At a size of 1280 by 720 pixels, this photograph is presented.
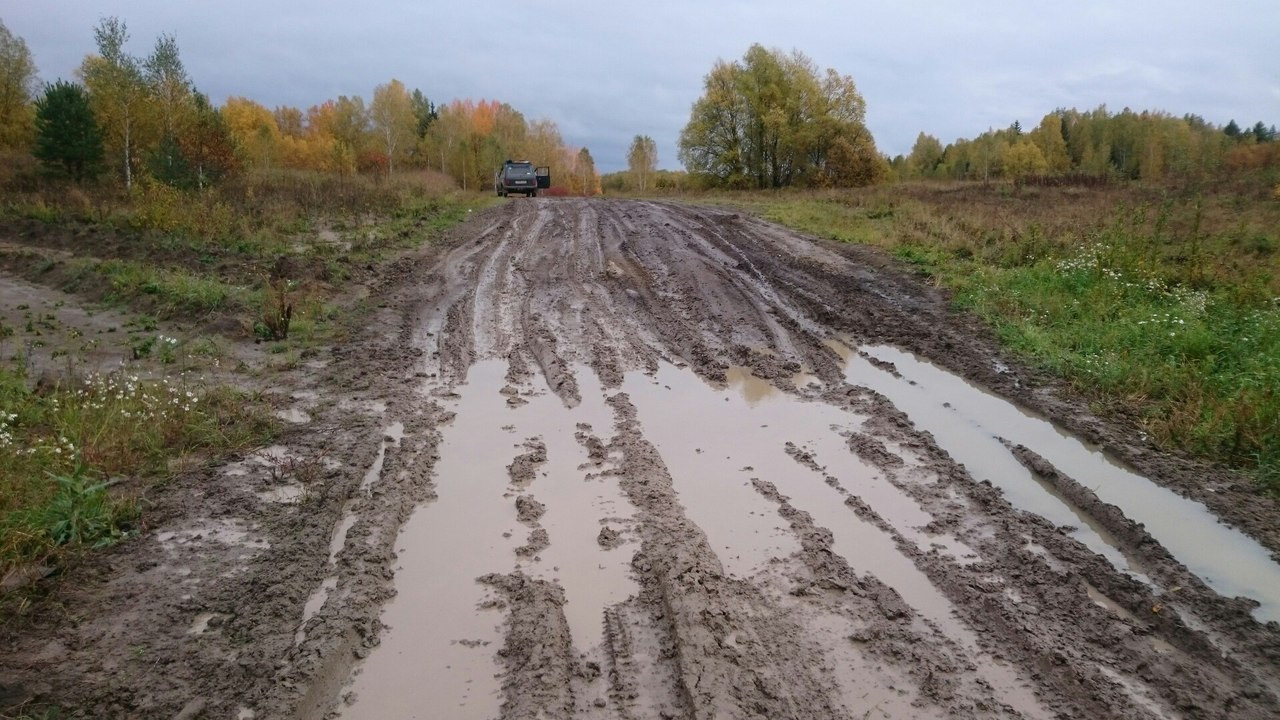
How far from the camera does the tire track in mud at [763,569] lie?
3.09m

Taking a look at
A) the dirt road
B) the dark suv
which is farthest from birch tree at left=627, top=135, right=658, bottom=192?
the dirt road

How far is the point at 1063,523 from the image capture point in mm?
4598

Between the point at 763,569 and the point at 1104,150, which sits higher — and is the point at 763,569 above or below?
below

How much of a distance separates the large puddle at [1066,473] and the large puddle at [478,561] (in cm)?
294

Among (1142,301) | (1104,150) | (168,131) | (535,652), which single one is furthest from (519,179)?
(1104,150)

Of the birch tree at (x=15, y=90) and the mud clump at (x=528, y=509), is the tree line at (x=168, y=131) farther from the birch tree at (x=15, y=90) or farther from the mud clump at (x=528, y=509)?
the mud clump at (x=528, y=509)

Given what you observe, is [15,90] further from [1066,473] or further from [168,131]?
[1066,473]

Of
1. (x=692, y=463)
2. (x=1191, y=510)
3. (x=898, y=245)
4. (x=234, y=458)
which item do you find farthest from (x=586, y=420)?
(x=898, y=245)

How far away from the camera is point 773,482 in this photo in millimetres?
5121

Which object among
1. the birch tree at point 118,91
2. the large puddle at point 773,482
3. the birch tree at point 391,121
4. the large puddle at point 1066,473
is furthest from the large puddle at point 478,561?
the birch tree at point 391,121

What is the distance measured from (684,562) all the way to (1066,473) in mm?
3292

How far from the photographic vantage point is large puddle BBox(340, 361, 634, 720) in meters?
3.15

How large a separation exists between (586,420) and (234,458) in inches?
111

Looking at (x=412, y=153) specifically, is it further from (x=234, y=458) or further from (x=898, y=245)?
(x=234, y=458)
